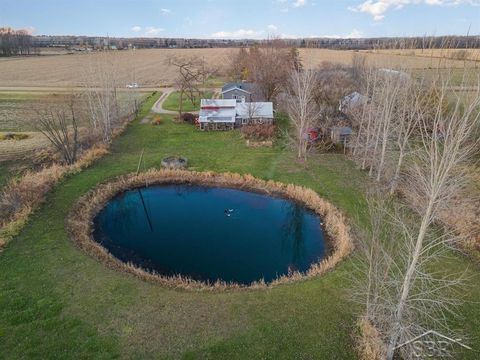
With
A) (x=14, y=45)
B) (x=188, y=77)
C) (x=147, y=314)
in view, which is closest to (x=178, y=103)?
(x=188, y=77)

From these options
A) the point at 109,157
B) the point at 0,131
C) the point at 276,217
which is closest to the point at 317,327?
the point at 276,217

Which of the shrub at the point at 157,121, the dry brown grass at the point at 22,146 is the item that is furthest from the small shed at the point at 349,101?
the dry brown grass at the point at 22,146

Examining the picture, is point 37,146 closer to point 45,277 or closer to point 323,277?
point 45,277

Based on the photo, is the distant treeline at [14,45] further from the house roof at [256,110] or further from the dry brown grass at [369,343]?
the dry brown grass at [369,343]

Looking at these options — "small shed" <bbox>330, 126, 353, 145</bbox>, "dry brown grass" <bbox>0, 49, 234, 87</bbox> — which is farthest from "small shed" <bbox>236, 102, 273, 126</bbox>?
"dry brown grass" <bbox>0, 49, 234, 87</bbox>

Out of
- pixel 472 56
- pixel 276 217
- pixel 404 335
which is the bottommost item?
pixel 276 217

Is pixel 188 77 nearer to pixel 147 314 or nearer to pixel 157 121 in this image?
pixel 157 121

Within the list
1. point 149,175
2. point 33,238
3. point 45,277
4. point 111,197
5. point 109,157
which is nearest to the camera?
point 45,277
